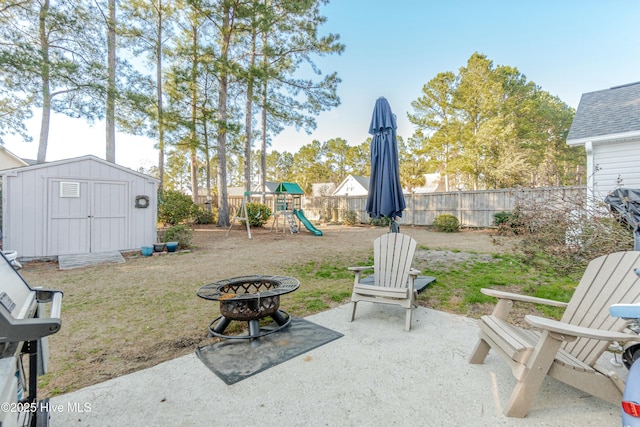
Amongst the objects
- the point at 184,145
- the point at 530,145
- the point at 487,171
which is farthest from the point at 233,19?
the point at 530,145

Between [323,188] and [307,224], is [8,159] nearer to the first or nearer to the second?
[307,224]

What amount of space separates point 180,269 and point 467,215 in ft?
39.0

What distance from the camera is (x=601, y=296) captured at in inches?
79.3

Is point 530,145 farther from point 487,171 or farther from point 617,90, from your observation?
point 617,90

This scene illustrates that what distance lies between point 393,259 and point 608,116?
7.55 meters

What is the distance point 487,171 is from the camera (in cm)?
1720

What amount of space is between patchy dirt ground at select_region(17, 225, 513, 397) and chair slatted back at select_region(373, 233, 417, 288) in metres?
1.08

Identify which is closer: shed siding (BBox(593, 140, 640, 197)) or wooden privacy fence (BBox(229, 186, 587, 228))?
shed siding (BBox(593, 140, 640, 197))

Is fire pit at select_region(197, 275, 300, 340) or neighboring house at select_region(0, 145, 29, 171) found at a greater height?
neighboring house at select_region(0, 145, 29, 171)

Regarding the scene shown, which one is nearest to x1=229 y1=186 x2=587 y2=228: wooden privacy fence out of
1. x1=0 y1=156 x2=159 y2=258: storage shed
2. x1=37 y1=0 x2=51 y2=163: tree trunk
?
x1=0 y1=156 x2=159 y2=258: storage shed

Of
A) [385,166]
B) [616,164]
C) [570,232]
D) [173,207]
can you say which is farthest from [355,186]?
[385,166]

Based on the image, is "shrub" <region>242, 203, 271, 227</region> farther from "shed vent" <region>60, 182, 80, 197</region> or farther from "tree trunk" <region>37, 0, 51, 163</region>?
"tree trunk" <region>37, 0, 51, 163</region>

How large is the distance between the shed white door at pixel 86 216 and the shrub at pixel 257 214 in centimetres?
606

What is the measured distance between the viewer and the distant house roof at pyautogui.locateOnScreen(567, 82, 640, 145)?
20.6ft
